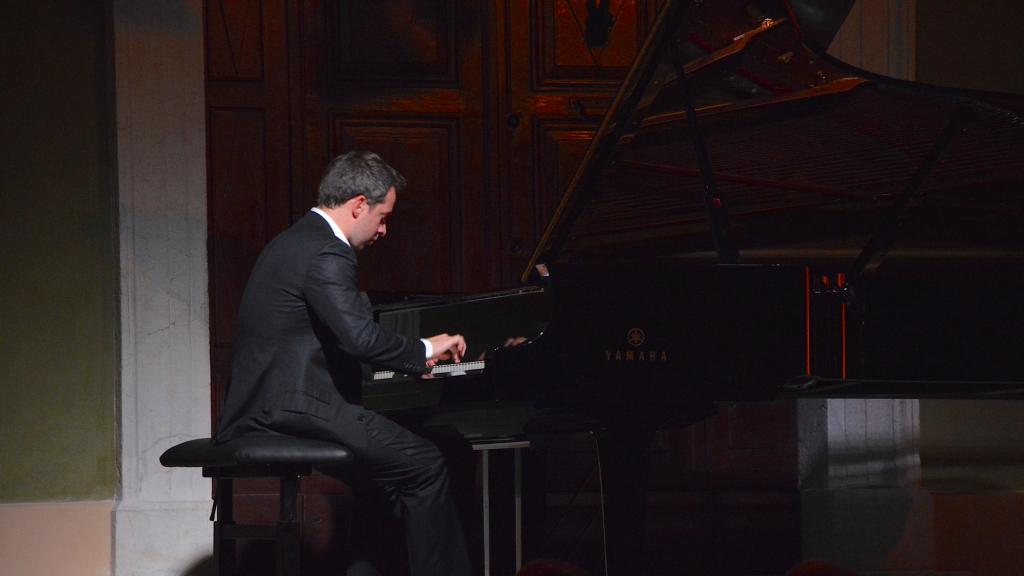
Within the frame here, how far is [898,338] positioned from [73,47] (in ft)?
9.74

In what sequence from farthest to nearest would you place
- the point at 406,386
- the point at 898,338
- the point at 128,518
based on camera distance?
the point at 128,518 < the point at 406,386 < the point at 898,338

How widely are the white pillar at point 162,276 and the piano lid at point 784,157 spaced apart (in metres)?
1.50

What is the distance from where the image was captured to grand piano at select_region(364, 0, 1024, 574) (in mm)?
2639

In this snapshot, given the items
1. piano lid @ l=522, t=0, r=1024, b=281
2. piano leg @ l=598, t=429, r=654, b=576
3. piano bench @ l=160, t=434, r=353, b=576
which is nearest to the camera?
piano leg @ l=598, t=429, r=654, b=576

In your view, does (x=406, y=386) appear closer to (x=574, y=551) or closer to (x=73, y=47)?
(x=574, y=551)

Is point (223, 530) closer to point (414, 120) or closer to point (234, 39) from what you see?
point (414, 120)

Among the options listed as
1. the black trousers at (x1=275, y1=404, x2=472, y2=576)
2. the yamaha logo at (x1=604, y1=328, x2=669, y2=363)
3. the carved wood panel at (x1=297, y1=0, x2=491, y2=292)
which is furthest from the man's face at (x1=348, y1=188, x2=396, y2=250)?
the carved wood panel at (x1=297, y1=0, x2=491, y2=292)

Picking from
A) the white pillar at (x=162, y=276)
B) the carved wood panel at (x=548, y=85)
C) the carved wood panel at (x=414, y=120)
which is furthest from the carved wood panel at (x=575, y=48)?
the white pillar at (x=162, y=276)

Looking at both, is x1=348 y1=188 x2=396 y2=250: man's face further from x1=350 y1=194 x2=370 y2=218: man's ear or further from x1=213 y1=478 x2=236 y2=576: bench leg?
x1=213 y1=478 x2=236 y2=576: bench leg

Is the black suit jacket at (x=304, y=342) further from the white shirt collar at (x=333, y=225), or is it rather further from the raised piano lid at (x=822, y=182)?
the raised piano lid at (x=822, y=182)

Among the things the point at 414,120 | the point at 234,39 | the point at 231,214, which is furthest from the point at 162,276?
the point at 414,120

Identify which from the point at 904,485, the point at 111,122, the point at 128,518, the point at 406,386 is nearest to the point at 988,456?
the point at 904,485

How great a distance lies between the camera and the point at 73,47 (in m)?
4.00

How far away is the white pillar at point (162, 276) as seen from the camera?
3.93 m
